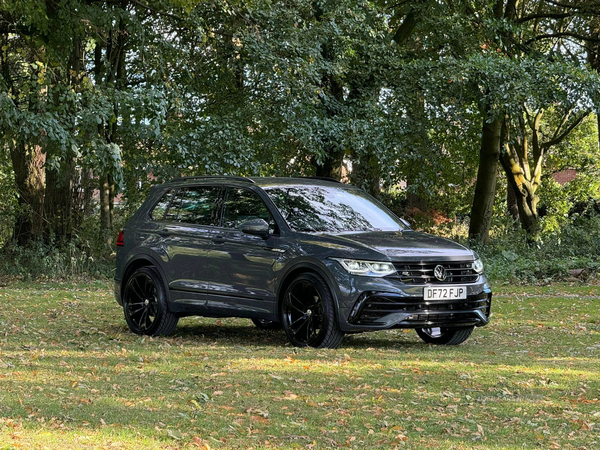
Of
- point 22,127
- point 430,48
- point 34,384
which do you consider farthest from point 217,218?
point 430,48

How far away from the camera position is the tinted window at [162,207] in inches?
464

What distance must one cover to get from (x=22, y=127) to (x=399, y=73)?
30.3ft

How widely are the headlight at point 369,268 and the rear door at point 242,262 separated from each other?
35.9 inches

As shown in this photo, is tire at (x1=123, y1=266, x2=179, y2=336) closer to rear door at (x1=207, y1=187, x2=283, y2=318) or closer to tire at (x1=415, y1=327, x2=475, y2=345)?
rear door at (x1=207, y1=187, x2=283, y2=318)

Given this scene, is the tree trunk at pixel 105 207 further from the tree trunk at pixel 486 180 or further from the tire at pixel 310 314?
the tire at pixel 310 314

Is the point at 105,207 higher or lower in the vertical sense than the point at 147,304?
higher

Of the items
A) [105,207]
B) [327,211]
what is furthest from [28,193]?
[327,211]

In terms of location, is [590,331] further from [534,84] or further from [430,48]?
[430,48]

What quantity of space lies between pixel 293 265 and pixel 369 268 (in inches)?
33.9

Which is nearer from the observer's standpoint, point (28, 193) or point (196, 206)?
point (196, 206)

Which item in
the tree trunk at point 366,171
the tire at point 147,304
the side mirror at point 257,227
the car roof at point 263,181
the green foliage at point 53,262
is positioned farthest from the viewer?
the tree trunk at point 366,171

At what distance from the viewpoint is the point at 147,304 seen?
11523 millimetres

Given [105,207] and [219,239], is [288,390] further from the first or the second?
[105,207]

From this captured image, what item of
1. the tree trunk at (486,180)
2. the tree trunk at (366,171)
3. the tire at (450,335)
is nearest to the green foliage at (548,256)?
the tree trunk at (486,180)
